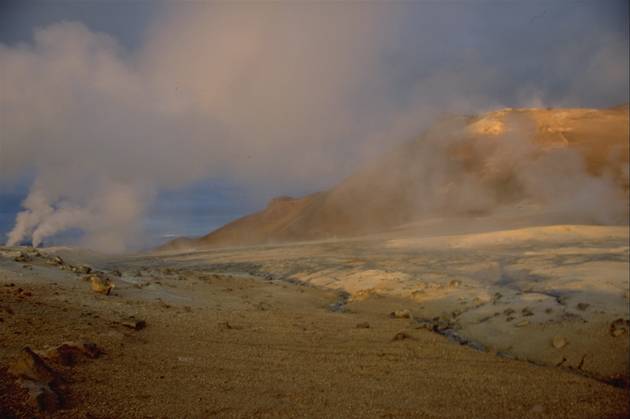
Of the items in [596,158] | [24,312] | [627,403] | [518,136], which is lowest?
[627,403]

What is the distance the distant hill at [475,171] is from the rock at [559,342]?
153 feet

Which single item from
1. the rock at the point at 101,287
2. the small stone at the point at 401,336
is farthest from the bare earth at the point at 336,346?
the rock at the point at 101,287

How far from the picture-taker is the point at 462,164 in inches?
2468

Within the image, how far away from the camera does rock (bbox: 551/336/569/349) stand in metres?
6.79

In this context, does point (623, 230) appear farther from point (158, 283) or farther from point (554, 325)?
point (158, 283)

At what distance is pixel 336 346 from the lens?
6945mm

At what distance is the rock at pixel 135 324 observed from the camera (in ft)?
22.6

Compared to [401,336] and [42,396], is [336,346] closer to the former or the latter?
[401,336]

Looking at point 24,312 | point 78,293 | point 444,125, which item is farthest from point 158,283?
point 444,125

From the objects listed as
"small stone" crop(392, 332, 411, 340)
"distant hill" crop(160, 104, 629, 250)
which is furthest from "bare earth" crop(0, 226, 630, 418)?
"distant hill" crop(160, 104, 629, 250)

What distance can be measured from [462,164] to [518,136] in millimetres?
8315

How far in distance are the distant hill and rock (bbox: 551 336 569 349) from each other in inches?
1832

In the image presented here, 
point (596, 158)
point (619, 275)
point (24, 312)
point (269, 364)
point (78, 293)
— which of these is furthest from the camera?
point (596, 158)

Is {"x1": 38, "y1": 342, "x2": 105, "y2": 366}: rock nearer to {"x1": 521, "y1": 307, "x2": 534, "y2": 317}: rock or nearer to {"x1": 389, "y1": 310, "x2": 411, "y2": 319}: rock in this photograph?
{"x1": 389, "y1": 310, "x2": 411, "y2": 319}: rock
